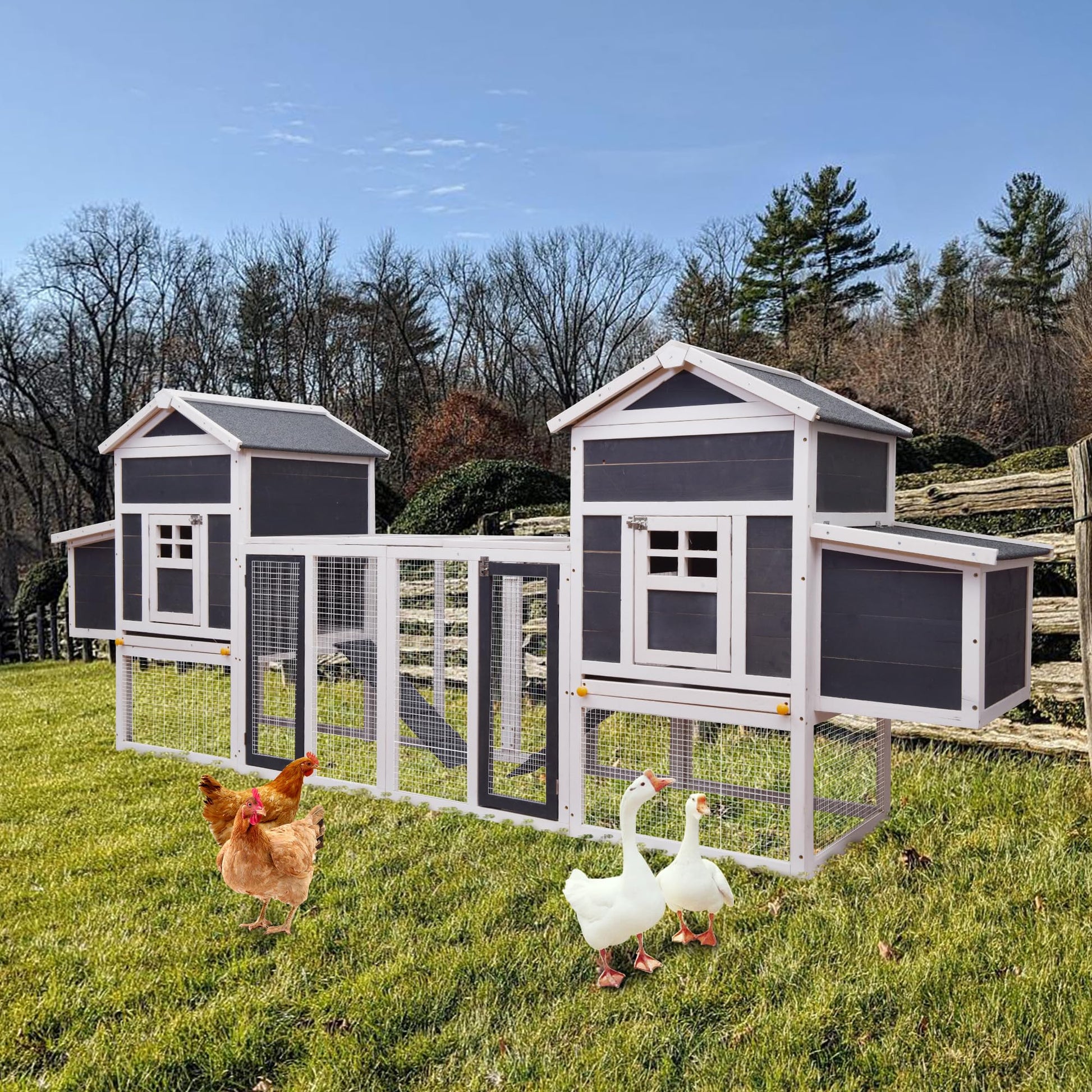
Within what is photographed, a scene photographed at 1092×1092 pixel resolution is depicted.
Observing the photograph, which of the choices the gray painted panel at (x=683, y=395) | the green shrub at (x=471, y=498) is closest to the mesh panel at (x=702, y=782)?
the gray painted panel at (x=683, y=395)

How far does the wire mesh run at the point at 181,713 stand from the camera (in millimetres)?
7949

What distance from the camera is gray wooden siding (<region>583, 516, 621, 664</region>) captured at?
551cm

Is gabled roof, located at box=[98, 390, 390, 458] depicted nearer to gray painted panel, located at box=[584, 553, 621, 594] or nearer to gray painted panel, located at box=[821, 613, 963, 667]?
gray painted panel, located at box=[584, 553, 621, 594]

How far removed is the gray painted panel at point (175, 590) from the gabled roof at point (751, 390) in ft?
11.7

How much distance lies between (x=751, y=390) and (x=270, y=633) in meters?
4.24

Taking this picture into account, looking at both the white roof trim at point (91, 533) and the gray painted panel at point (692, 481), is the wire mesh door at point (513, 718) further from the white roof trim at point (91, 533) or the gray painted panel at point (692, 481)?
the white roof trim at point (91, 533)

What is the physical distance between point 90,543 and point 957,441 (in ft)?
33.6

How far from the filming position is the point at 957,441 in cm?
1245

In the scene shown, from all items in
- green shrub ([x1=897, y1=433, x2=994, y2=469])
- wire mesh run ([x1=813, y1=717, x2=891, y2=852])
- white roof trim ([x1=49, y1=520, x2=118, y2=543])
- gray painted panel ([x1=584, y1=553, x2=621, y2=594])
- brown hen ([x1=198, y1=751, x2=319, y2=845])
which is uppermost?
green shrub ([x1=897, y1=433, x2=994, y2=469])

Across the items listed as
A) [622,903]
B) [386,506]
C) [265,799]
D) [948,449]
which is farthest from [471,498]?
[622,903]

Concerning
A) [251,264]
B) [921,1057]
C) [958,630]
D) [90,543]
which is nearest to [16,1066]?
[921,1057]

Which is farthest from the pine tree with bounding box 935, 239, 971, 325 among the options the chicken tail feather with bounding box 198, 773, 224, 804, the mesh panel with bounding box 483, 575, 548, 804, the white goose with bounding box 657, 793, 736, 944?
the chicken tail feather with bounding box 198, 773, 224, 804

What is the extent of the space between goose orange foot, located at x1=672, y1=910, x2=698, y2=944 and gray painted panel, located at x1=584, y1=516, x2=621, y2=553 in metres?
2.04

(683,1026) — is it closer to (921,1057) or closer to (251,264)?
(921,1057)
